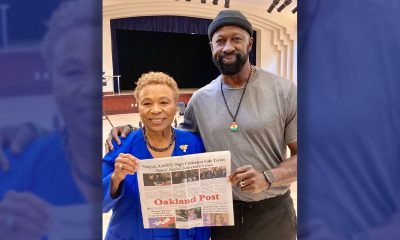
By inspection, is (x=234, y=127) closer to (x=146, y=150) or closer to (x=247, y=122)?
(x=247, y=122)

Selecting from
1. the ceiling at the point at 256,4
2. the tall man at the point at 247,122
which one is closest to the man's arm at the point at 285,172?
the tall man at the point at 247,122

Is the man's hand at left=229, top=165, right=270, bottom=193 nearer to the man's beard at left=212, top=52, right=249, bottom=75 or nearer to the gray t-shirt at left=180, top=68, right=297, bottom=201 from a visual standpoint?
the gray t-shirt at left=180, top=68, right=297, bottom=201

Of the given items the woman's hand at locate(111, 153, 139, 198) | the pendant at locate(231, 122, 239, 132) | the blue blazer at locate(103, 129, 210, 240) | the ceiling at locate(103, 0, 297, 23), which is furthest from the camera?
the ceiling at locate(103, 0, 297, 23)

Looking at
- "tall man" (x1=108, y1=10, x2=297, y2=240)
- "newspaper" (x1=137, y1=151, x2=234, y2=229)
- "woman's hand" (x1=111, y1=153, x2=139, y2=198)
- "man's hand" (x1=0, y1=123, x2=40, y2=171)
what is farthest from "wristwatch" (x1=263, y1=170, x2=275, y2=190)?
"man's hand" (x1=0, y1=123, x2=40, y2=171)

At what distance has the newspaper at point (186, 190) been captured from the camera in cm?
90

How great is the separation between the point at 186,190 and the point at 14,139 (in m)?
0.48

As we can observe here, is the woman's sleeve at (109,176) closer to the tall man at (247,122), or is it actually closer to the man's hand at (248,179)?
the tall man at (247,122)

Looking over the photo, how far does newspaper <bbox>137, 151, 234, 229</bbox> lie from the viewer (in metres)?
0.90

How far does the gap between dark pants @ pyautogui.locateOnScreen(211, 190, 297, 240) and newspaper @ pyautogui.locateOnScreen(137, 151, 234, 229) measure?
246 mm

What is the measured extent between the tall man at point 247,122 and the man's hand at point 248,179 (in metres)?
0.06

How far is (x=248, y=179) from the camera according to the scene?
1002 millimetres

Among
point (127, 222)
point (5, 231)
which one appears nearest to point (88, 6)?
point (5, 231)

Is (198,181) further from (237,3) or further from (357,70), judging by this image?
(237,3)

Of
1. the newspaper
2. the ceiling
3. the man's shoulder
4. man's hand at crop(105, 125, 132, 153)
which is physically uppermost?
the ceiling
